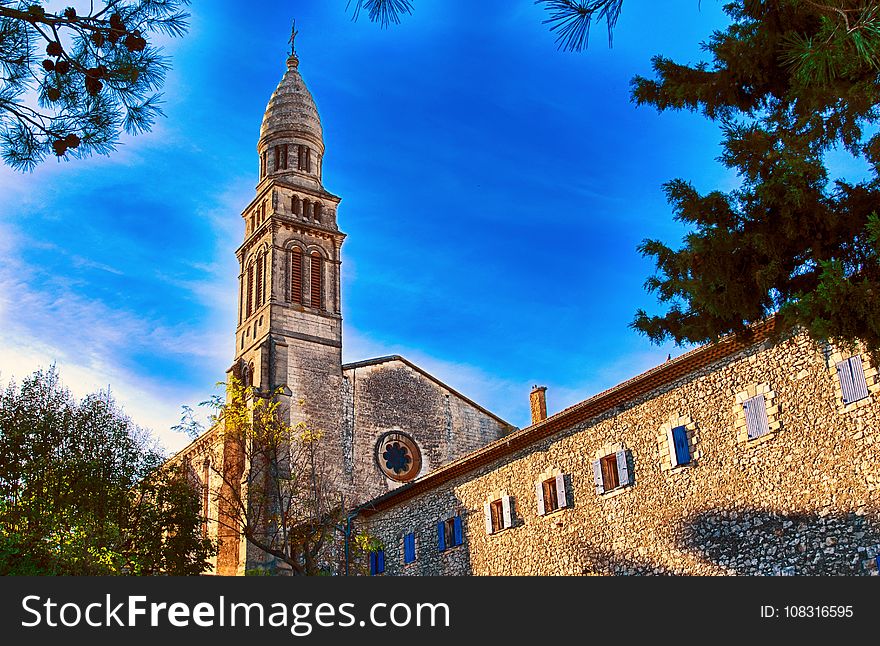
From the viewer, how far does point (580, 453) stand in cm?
2091

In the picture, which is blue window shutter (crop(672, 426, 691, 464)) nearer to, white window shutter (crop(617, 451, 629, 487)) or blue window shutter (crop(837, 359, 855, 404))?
white window shutter (crop(617, 451, 629, 487))

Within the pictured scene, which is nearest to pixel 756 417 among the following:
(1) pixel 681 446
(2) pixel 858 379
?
(1) pixel 681 446

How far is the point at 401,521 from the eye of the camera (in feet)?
89.4

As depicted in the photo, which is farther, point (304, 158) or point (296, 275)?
point (304, 158)

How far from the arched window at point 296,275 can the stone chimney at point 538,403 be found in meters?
10.5

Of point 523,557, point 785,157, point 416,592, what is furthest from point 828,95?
point 523,557

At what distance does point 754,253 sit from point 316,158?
31.9 metres

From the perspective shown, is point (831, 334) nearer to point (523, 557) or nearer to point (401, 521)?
point (523, 557)

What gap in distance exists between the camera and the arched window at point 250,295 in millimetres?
35812

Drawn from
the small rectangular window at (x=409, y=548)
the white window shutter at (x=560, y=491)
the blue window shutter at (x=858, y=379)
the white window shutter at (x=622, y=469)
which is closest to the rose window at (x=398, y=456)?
the small rectangular window at (x=409, y=548)

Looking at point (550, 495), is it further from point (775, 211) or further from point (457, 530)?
point (775, 211)

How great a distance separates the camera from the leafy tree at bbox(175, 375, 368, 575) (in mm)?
22031

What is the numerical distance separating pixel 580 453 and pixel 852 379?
23.4ft

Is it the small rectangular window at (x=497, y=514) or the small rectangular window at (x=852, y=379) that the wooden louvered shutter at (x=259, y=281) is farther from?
the small rectangular window at (x=852, y=379)
